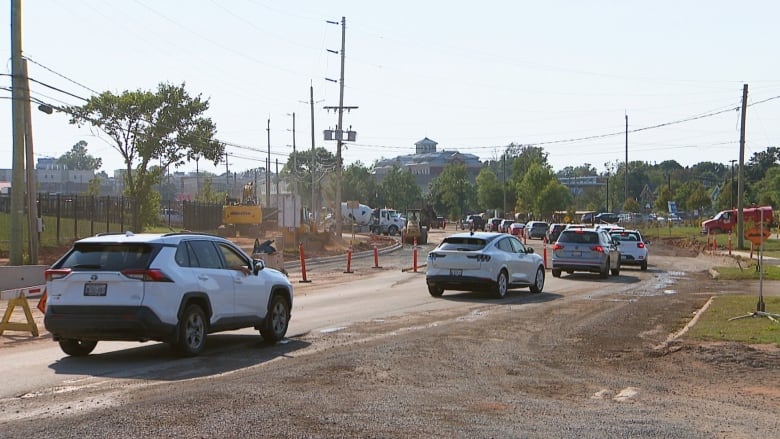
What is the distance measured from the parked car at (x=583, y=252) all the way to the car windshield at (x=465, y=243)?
28.7 feet

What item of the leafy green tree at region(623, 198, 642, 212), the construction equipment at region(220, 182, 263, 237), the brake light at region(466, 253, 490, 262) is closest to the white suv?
the brake light at region(466, 253, 490, 262)

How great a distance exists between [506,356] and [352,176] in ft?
479

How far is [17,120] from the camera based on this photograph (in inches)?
1123

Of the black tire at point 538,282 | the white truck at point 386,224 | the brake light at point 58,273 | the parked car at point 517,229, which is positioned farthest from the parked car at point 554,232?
the brake light at point 58,273

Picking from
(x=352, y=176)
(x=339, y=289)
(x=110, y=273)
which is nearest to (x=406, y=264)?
(x=339, y=289)

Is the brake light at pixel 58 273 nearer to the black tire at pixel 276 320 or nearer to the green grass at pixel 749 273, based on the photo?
the black tire at pixel 276 320

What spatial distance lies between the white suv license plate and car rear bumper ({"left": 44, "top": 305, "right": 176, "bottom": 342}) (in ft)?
0.54

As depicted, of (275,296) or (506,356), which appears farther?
(275,296)

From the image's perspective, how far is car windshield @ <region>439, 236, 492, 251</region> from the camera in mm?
23891

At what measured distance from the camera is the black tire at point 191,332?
12.9 m

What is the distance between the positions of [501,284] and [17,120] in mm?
14413

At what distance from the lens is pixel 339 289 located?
90.4 ft

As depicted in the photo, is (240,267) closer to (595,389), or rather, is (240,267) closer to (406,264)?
(595,389)

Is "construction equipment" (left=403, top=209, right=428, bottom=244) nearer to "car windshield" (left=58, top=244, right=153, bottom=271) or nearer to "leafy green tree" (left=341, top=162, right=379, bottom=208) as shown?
"car windshield" (left=58, top=244, right=153, bottom=271)
